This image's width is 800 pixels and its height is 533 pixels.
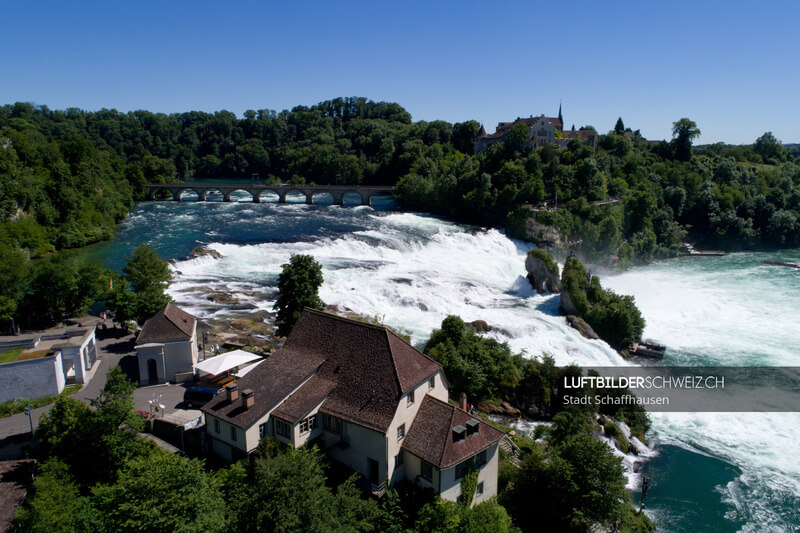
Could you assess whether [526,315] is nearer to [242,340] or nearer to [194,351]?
[242,340]

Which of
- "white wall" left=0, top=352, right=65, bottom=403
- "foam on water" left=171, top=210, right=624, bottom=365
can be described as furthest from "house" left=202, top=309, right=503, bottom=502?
"foam on water" left=171, top=210, right=624, bottom=365

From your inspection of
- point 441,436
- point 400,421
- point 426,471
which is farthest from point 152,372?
point 441,436

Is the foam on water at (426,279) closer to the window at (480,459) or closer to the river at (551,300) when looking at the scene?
the river at (551,300)

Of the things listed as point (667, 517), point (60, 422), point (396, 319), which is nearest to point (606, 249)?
point (396, 319)

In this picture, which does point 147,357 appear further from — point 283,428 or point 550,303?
point 550,303

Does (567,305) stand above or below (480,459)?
below
